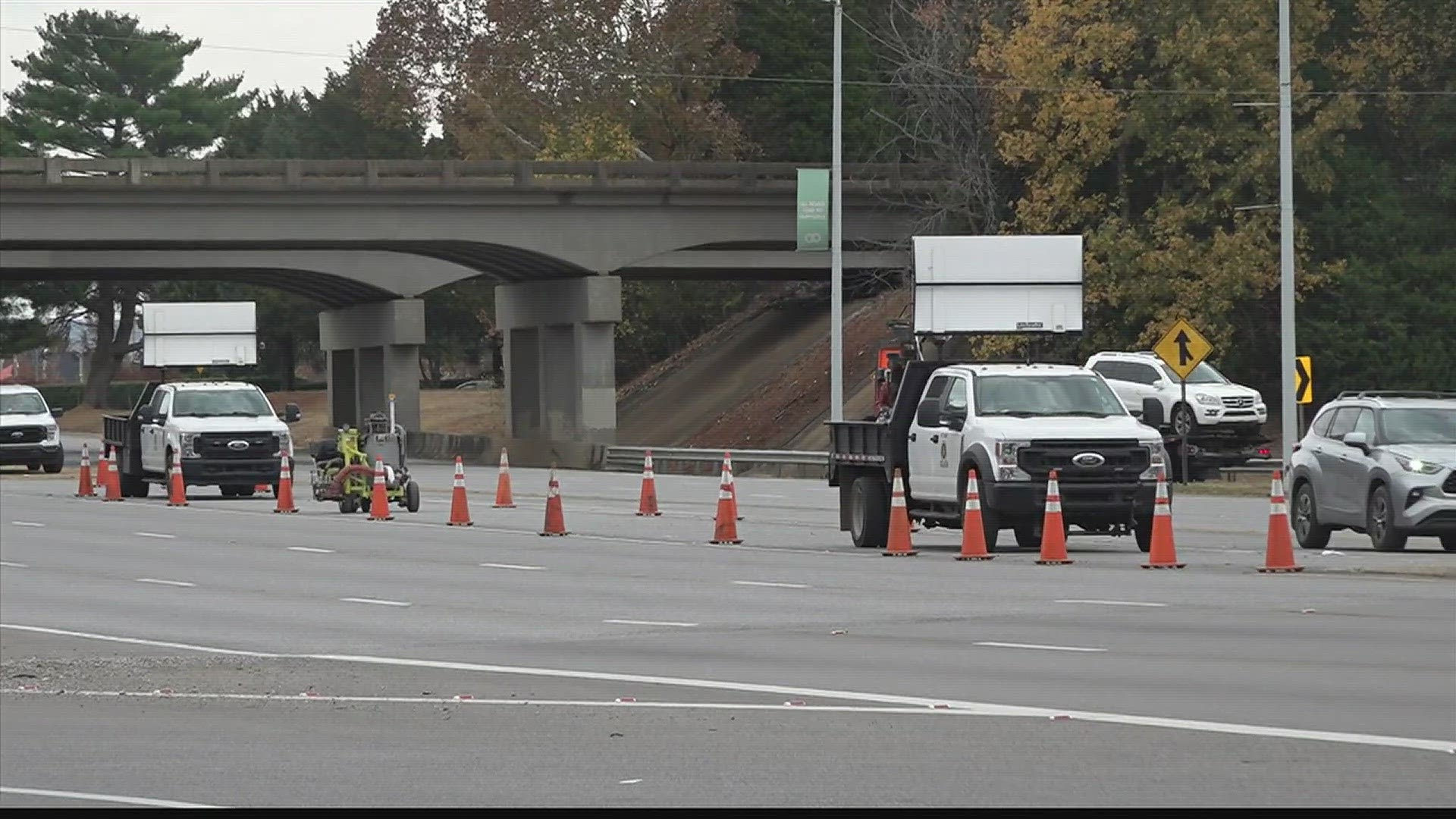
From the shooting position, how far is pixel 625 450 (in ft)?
205

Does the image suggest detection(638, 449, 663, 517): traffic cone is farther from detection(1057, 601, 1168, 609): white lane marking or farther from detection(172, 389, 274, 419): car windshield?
detection(1057, 601, 1168, 609): white lane marking

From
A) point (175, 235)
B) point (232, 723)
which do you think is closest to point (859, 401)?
point (175, 235)

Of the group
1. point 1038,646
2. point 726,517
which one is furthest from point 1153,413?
point 1038,646

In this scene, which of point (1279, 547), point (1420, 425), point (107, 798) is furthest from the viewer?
point (1420, 425)

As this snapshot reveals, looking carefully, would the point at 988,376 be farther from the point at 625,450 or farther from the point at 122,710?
the point at 625,450

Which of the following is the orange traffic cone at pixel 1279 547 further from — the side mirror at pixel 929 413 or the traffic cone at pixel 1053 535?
the side mirror at pixel 929 413

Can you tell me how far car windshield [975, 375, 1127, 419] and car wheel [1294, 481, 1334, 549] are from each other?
225 cm

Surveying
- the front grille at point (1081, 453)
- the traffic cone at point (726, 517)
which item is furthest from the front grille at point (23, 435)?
the front grille at point (1081, 453)

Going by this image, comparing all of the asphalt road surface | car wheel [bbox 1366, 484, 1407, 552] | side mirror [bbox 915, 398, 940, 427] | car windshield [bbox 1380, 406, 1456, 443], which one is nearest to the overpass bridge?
the asphalt road surface

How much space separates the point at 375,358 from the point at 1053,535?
6456 cm

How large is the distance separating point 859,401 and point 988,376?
45.4 metres

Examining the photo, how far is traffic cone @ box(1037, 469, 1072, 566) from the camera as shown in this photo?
24.7m

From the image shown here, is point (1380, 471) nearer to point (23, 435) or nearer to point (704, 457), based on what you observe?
point (704, 457)

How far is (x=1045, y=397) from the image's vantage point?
89.4 ft
